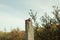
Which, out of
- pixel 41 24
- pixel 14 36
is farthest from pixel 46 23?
pixel 14 36

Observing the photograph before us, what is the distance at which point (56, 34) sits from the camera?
25.3m

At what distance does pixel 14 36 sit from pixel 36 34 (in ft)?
76.6

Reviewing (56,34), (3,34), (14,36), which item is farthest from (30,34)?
(3,34)

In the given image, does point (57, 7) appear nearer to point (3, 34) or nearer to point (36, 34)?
point (36, 34)

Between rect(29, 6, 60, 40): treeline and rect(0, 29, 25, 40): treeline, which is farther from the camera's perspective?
rect(0, 29, 25, 40): treeline

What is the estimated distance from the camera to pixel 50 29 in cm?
2609

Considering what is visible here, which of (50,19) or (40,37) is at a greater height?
(50,19)

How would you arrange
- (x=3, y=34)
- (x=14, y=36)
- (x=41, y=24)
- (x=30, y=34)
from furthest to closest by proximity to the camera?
1. (x=3, y=34)
2. (x=14, y=36)
3. (x=41, y=24)
4. (x=30, y=34)

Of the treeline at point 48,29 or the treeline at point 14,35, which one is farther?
the treeline at point 14,35

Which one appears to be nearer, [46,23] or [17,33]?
[46,23]

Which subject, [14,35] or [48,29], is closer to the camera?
[48,29]

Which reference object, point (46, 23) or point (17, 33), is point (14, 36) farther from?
point (46, 23)

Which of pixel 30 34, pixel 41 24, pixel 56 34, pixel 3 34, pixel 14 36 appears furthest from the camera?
pixel 3 34

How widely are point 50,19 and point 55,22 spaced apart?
98 cm
